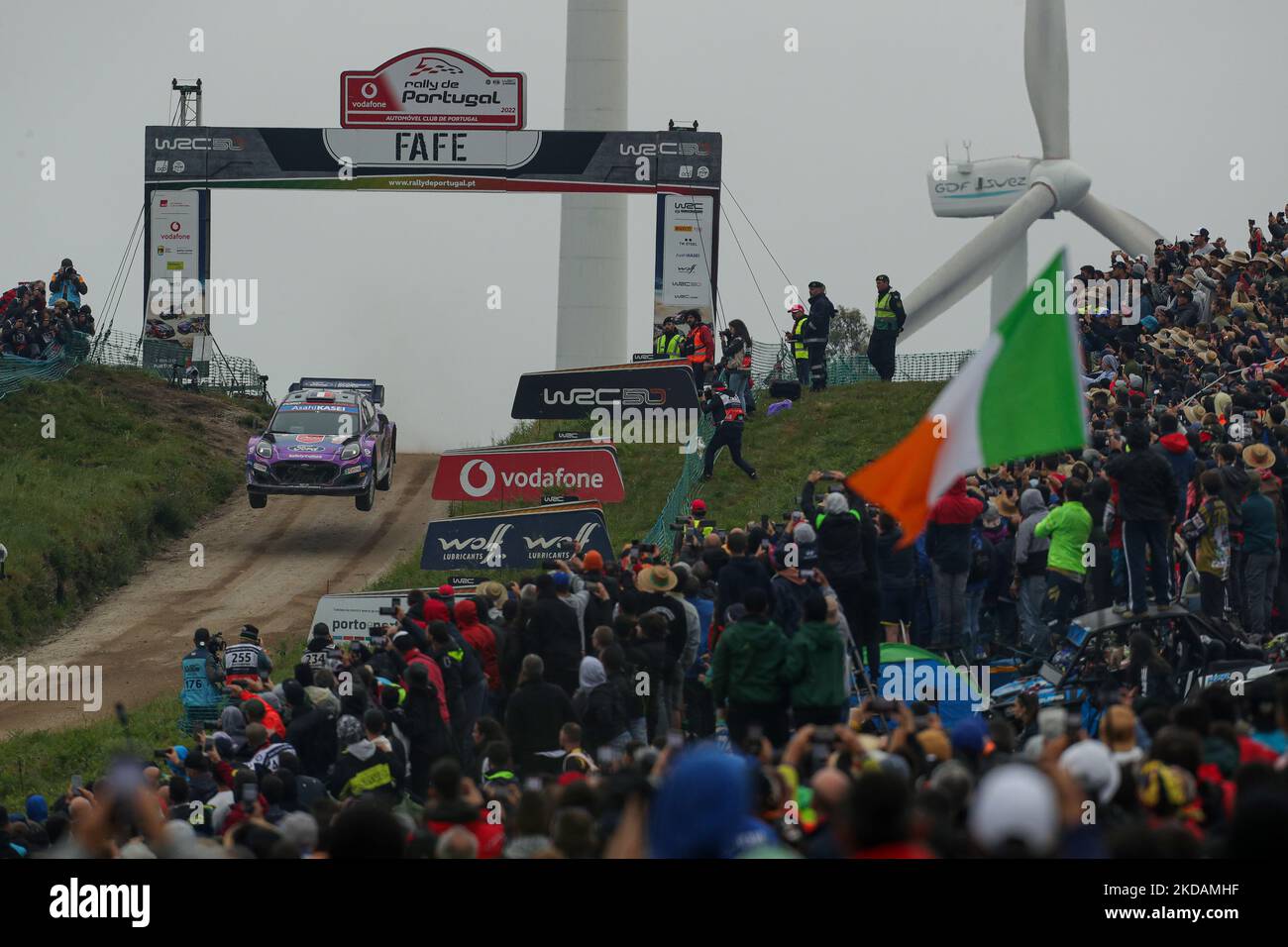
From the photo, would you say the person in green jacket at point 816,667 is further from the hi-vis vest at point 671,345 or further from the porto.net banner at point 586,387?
the hi-vis vest at point 671,345

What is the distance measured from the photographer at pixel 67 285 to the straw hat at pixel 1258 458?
27386mm

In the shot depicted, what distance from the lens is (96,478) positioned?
33594 millimetres

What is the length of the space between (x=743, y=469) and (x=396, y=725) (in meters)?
15.6

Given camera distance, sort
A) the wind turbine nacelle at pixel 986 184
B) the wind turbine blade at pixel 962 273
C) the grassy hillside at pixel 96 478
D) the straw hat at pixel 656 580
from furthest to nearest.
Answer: the wind turbine nacelle at pixel 986 184 → the wind turbine blade at pixel 962 273 → the grassy hillside at pixel 96 478 → the straw hat at pixel 656 580

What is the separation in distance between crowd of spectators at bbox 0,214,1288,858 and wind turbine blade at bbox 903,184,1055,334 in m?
22.6

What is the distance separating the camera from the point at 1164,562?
50.9 ft

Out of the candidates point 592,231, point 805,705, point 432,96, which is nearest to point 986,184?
point 592,231

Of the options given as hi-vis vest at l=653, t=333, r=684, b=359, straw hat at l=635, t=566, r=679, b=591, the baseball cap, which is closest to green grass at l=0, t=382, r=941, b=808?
hi-vis vest at l=653, t=333, r=684, b=359

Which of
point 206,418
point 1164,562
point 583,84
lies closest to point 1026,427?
point 1164,562

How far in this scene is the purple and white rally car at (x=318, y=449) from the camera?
3033cm

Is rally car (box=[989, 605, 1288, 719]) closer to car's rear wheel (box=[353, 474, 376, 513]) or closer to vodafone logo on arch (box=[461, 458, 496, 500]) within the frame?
vodafone logo on arch (box=[461, 458, 496, 500])

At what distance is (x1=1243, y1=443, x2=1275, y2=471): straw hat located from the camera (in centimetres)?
1602

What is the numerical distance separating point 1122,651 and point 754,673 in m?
3.09

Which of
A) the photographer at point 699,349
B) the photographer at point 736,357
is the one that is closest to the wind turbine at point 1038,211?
the photographer at point 699,349
